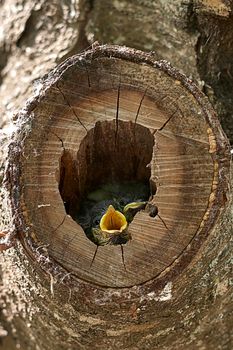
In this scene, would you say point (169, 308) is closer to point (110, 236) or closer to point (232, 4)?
point (110, 236)

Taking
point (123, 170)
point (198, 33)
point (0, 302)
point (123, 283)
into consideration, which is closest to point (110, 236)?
point (123, 283)

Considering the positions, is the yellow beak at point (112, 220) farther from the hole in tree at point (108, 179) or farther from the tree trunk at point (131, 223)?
the tree trunk at point (131, 223)

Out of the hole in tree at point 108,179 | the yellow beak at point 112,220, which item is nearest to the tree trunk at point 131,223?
the hole in tree at point 108,179

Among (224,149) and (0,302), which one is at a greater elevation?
(224,149)

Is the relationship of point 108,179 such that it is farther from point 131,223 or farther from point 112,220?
point 131,223

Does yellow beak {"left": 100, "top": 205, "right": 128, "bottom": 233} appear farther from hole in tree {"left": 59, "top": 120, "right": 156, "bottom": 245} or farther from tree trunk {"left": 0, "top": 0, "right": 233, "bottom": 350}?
tree trunk {"left": 0, "top": 0, "right": 233, "bottom": 350}

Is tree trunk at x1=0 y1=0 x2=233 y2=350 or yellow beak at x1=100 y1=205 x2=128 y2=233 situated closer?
tree trunk at x1=0 y1=0 x2=233 y2=350

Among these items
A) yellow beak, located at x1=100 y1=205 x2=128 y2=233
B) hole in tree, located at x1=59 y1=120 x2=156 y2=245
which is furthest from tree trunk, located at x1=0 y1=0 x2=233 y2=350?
yellow beak, located at x1=100 y1=205 x2=128 y2=233

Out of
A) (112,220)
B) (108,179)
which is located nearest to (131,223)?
(112,220)
